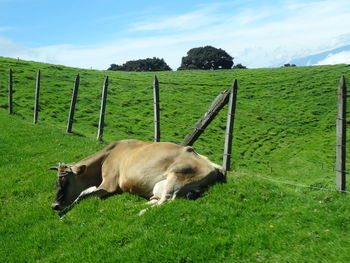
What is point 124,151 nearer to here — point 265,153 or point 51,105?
point 265,153

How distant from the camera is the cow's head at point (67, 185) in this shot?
9.76m

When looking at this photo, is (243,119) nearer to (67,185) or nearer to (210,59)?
(67,185)

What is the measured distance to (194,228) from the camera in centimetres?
731

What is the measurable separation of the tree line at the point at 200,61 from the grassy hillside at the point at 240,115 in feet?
135

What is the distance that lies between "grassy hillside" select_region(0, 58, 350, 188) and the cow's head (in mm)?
8336

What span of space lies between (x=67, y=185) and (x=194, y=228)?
3.96 metres

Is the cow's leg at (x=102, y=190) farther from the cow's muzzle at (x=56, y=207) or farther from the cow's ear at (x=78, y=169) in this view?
the cow's ear at (x=78, y=169)

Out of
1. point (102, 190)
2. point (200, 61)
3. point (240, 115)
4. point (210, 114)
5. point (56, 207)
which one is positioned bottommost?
point (56, 207)

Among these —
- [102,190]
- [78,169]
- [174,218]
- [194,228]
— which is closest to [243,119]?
[78,169]

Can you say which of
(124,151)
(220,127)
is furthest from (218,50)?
(124,151)

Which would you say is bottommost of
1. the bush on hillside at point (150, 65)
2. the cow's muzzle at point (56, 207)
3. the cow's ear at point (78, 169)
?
the cow's muzzle at point (56, 207)

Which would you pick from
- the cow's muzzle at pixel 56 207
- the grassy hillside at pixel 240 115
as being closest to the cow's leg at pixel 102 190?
the cow's muzzle at pixel 56 207

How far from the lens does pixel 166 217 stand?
780 cm

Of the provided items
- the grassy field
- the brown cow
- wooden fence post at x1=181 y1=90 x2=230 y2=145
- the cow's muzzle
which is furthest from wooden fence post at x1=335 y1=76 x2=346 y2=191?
the cow's muzzle
